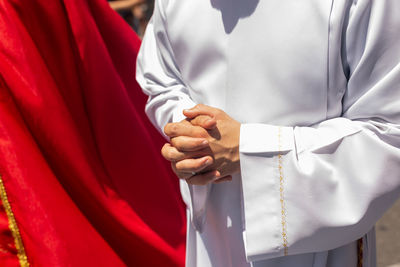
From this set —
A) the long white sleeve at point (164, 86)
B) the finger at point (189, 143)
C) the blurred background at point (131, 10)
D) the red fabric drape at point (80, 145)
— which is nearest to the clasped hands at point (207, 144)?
the finger at point (189, 143)

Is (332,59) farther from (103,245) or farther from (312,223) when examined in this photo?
(103,245)

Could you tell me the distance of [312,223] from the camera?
0.99 m

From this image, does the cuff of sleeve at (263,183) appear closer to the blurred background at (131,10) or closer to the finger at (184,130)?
the finger at (184,130)

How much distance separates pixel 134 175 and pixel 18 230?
0.39m

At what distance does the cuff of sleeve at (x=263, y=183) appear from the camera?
100cm

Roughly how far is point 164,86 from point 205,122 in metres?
0.28

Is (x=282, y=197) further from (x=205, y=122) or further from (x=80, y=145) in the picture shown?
(x=80, y=145)

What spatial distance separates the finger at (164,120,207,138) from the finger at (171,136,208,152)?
0.5 inches

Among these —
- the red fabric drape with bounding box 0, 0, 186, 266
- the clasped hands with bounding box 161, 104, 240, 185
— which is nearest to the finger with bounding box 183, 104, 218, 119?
the clasped hands with bounding box 161, 104, 240, 185

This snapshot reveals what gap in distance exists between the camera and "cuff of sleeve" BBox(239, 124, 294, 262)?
3.29 feet

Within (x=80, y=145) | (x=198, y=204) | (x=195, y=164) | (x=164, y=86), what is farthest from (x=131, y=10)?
(x=195, y=164)

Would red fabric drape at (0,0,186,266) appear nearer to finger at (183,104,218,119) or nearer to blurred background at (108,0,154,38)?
finger at (183,104,218,119)

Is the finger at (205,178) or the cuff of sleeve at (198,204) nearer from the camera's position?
the finger at (205,178)

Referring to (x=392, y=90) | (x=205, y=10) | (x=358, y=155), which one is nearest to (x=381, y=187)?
(x=358, y=155)
